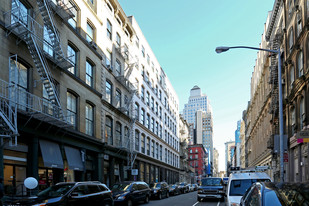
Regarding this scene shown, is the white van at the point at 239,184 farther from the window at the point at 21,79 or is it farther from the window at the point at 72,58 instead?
the window at the point at 72,58

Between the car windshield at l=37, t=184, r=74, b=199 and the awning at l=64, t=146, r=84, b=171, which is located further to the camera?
the awning at l=64, t=146, r=84, b=171

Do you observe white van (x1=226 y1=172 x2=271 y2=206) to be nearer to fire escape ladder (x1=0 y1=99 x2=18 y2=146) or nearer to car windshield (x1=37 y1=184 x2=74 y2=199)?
car windshield (x1=37 y1=184 x2=74 y2=199)

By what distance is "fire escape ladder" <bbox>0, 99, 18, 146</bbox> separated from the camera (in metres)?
14.4

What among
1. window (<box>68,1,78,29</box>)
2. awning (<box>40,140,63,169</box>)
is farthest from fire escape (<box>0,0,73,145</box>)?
window (<box>68,1,78,29</box>)

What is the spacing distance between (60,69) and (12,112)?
6517 millimetres

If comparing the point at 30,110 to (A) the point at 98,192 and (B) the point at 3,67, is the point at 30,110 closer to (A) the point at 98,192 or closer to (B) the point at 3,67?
(B) the point at 3,67

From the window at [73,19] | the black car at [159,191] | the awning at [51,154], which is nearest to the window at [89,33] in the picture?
the window at [73,19]

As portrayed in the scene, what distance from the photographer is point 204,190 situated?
22.5m

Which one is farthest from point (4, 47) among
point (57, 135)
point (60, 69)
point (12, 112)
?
point (57, 135)

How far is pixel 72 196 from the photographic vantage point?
11938 millimetres

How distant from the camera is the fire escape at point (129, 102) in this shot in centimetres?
3362

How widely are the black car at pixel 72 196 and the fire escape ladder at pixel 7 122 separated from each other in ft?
11.6

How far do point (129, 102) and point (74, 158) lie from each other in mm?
13258

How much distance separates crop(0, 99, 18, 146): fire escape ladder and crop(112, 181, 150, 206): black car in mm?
6911
